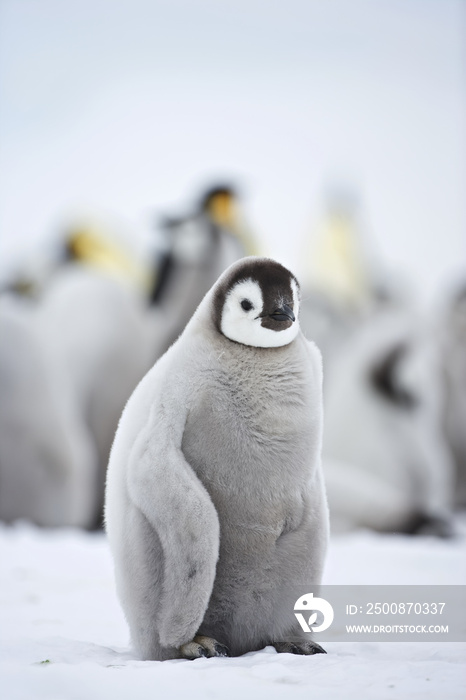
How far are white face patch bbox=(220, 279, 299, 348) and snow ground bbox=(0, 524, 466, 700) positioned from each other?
2.20 feet

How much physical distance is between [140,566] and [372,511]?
289cm

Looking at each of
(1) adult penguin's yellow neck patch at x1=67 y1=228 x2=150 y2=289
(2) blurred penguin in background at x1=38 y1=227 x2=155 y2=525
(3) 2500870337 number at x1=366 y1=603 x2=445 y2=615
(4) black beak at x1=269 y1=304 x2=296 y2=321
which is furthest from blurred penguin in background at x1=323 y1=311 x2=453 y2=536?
(4) black beak at x1=269 y1=304 x2=296 y2=321

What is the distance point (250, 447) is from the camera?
6.33ft

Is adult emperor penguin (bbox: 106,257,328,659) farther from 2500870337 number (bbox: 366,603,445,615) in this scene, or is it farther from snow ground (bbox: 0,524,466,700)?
2500870337 number (bbox: 366,603,445,615)

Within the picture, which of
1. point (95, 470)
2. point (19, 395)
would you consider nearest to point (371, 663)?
point (19, 395)

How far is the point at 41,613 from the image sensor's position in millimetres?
2578

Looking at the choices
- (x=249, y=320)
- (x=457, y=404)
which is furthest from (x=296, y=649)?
(x=457, y=404)

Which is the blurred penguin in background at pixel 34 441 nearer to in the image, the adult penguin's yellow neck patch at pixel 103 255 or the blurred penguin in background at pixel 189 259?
the blurred penguin in background at pixel 189 259

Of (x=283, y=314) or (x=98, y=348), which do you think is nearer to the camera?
(x=283, y=314)

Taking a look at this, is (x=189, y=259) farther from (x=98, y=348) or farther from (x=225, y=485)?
(x=225, y=485)

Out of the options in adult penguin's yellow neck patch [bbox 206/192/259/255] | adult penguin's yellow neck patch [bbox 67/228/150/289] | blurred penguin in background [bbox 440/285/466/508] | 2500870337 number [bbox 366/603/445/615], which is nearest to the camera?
2500870337 number [bbox 366/603/445/615]

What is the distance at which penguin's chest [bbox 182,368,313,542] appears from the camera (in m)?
1.92

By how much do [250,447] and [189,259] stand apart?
4948 millimetres

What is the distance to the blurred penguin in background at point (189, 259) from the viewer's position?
661 cm
